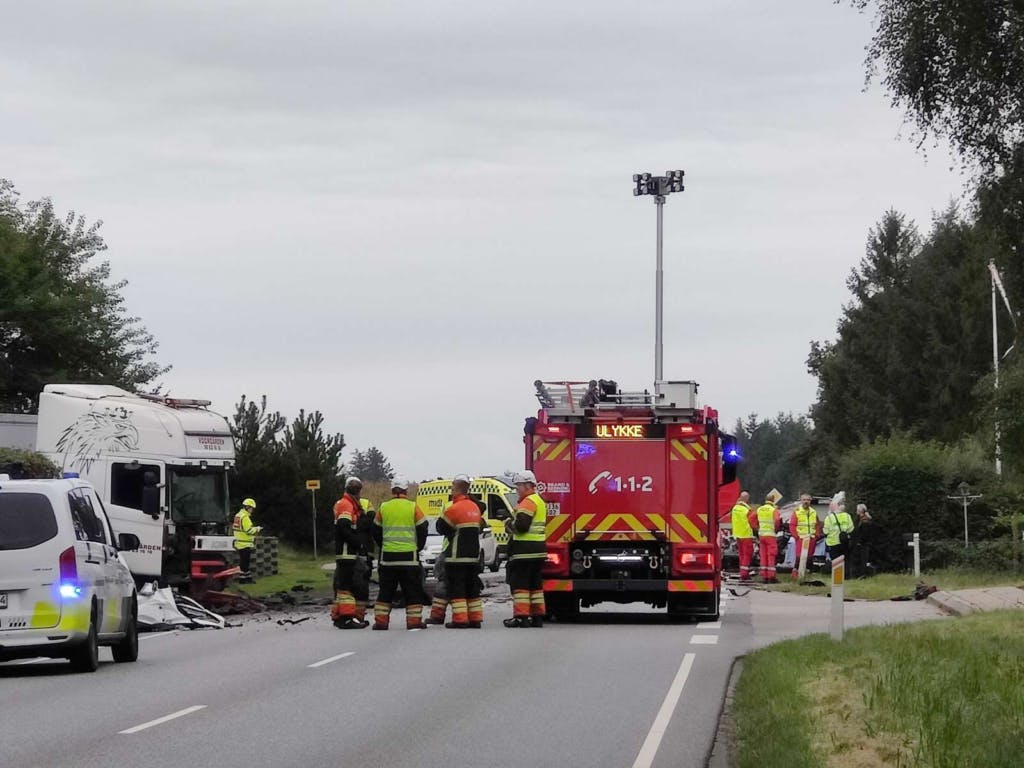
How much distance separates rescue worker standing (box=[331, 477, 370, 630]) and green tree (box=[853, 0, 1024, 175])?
8729 millimetres

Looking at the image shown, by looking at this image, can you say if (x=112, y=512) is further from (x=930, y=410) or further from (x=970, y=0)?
(x=930, y=410)

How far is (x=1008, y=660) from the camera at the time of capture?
16812mm

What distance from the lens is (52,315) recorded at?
51000 millimetres

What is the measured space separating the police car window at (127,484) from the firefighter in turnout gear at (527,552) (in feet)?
34.1

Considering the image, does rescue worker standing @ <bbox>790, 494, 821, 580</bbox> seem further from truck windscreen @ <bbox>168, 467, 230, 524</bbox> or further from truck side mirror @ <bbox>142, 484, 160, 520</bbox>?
truck side mirror @ <bbox>142, 484, 160, 520</bbox>

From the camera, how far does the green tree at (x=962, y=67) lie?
17.9 meters

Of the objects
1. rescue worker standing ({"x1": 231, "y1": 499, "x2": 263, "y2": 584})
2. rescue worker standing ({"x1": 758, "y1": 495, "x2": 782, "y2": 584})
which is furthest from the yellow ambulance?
rescue worker standing ({"x1": 758, "y1": 495, "x2": 782, "y2": 584})

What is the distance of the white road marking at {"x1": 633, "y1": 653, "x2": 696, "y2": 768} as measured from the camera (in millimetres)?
11703

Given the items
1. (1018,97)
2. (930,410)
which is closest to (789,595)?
(1018,97)

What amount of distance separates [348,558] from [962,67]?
10.00 m

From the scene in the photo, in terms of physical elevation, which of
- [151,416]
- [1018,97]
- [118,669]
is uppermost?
[1018,97]

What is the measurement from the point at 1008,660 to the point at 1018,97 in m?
5.25

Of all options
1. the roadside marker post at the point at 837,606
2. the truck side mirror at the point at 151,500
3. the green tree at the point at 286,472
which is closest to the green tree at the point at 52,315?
the green tree at the point at 286,472

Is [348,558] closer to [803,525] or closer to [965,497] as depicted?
[803,525]
